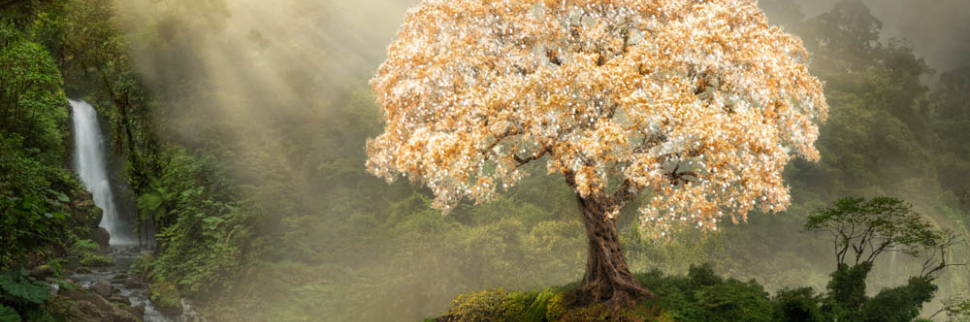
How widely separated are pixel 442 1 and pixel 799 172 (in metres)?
20.8

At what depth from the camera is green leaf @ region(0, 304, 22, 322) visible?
7062mm

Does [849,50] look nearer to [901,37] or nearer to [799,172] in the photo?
[901,37]

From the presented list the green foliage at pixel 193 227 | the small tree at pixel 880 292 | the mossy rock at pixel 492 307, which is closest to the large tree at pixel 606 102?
the mossy rock at pixel 492 307

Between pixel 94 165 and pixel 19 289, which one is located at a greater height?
pixel 94 165

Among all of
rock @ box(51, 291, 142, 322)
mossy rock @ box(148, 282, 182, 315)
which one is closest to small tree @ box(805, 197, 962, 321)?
rock @ box(51, 291, 142, 322)

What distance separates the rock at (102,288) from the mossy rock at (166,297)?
869 mm

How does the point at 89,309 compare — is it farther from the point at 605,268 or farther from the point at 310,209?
the point at 605,268

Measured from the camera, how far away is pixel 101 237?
17.2m

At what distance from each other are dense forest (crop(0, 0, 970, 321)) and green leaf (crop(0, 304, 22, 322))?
0.08 ft

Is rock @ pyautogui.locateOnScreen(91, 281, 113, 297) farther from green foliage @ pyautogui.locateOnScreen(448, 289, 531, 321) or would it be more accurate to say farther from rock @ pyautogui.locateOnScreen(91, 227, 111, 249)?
green foliage @ pyautogui.locateOnScreen(448, 289, 531, 321)

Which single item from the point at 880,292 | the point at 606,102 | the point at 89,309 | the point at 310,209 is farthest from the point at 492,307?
the point at 310,209

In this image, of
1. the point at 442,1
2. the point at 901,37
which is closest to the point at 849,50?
the point at 901,37

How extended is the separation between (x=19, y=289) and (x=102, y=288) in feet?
21.9

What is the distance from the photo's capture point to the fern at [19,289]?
293 inches
